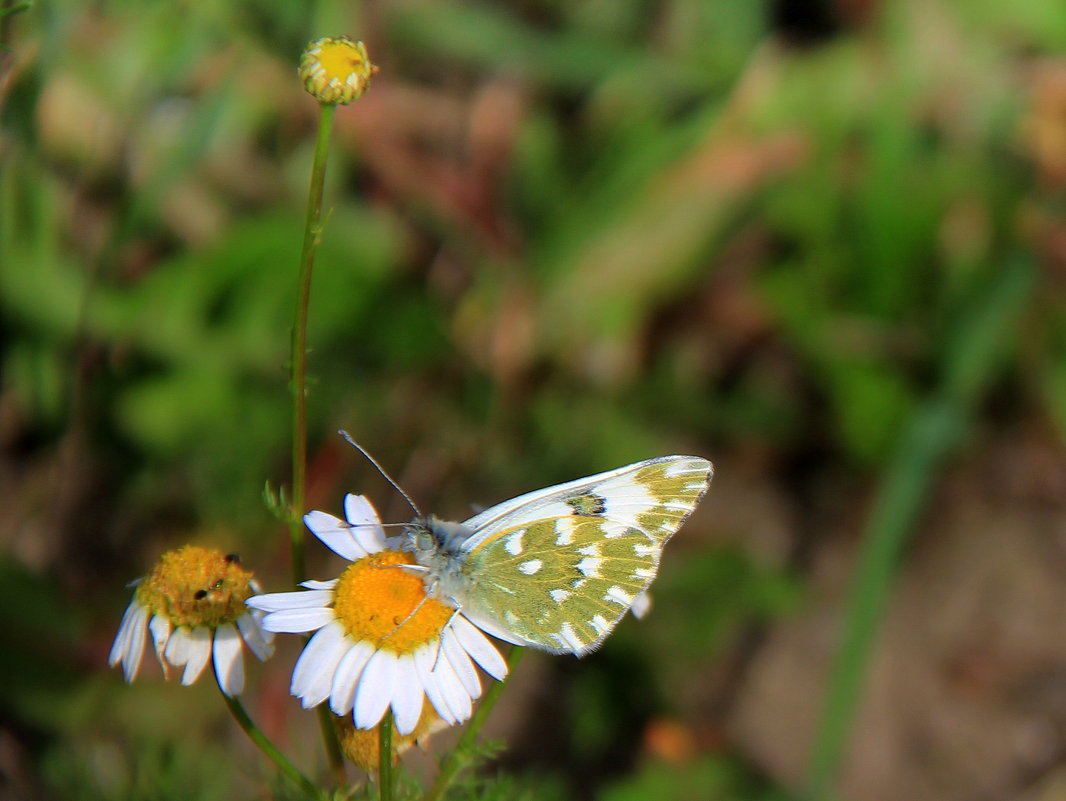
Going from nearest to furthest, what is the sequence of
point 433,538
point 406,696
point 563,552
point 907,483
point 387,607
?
point 406,696
point 387,607
point 433,538
point 563,552
point 907,483

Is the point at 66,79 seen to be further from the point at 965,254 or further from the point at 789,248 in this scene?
the point at 965,254

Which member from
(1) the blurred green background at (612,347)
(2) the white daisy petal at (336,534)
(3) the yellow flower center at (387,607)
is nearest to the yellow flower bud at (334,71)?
(2) the white daisy petal at (336,534)

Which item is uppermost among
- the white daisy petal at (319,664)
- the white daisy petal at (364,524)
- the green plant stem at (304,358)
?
the green plant stem at (304,358)

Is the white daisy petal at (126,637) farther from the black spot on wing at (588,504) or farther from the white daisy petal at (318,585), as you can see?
the black spot on wing at (588,504)

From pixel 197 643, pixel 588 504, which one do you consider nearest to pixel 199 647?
pixel 197 643

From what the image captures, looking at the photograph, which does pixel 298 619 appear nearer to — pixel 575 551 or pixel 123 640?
pixel 123 640

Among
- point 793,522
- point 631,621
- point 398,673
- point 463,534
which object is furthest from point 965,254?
point 398,673

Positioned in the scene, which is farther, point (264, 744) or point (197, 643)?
point (197, 643)
